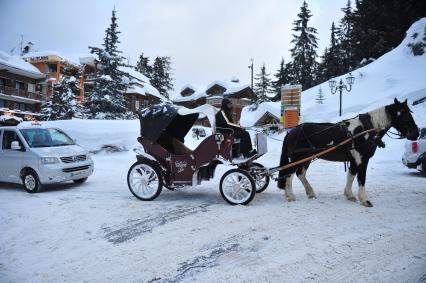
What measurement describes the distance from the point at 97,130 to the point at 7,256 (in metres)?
14.1

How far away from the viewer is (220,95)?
170 feet

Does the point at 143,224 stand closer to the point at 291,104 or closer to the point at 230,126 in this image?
the point at 230,126

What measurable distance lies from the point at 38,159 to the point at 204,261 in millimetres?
6443

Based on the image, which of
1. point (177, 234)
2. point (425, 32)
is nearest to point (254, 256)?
point (177, 234)

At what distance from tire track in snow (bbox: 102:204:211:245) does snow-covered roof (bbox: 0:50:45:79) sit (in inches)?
1543

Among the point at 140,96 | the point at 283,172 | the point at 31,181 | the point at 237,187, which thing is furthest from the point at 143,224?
the point at 140,96

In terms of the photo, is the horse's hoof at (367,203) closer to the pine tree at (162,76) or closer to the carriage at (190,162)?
the carriage at (190,162)

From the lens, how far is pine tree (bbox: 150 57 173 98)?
197 ft

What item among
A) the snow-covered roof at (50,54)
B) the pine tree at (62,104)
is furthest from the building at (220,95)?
the pine tree at (62,104)

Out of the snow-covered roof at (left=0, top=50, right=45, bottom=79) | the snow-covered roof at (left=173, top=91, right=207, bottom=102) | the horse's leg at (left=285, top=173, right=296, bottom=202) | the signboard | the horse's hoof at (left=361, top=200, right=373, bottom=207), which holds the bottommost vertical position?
the horse's hoof at (left=361, top=200, right=373, bottom=207)

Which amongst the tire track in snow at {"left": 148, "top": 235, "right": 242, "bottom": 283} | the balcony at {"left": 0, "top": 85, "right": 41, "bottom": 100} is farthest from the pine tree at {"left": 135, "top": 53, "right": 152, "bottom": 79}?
the tire track in snow at {"left": 148, "top": 235, "right": 242, "bottom": 283}

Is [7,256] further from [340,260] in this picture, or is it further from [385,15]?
[385,15]

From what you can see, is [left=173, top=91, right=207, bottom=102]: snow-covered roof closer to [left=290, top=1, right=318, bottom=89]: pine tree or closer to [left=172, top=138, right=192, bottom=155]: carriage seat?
[left=290, top=1, right=318, bottom=89]: pine tree

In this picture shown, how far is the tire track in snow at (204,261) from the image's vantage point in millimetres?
3688
